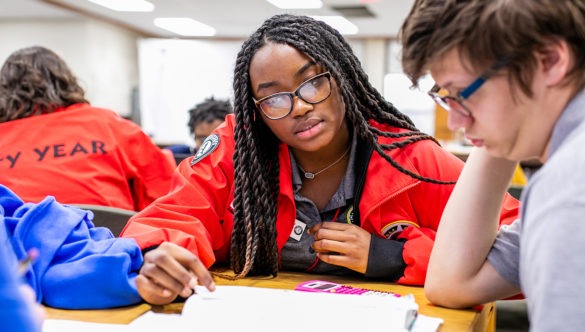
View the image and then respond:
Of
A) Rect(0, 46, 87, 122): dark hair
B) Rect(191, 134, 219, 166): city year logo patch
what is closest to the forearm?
Rect(191, 134, 219, 166): city year logo patch

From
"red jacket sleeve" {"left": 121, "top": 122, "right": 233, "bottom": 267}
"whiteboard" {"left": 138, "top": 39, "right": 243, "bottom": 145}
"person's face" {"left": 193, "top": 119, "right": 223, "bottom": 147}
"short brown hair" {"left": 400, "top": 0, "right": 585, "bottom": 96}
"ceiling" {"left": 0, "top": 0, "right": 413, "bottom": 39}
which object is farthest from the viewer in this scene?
"whiteboard" {"left": 138, "top": 39, "right": 243, "bottom": 145}

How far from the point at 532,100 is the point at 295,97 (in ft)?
2.00

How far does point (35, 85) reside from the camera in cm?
228

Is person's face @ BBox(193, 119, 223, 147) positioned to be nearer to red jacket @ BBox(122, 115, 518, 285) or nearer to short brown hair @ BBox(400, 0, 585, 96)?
red jacket @ BBox(122, 115, 518, 285)

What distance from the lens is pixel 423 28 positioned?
2.48 ft

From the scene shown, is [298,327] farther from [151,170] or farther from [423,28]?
[151,170]

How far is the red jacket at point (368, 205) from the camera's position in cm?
118

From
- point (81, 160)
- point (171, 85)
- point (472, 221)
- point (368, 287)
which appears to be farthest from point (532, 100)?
point (171, 85)

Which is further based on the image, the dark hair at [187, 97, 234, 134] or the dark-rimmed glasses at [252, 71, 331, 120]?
the dark hair at [187, 97, 234, 134]

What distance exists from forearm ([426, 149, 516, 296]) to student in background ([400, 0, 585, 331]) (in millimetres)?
207

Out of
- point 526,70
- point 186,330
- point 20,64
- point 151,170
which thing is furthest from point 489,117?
point 20,64

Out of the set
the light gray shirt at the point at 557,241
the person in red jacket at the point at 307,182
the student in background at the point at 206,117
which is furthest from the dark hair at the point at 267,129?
the student in background at the point at 206,117

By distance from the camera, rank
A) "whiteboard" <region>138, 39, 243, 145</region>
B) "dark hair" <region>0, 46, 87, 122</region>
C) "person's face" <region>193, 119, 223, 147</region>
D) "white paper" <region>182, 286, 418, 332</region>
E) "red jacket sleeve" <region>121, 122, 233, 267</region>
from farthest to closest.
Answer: "whiteboard" <region>138, 39, 243, 145</region>
"person's face" <region>193, 119, 223, 147</region>
"dark hair" <region>0, 46, 87, 122</region>
"red jacket sleeve" <region>121, 122, 233, 267</region>
"white paper" <region>182, 286, 418, 332</region>

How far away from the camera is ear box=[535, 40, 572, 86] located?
670mm
